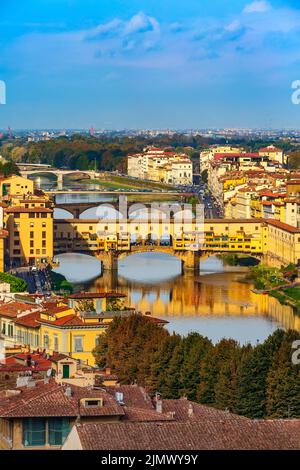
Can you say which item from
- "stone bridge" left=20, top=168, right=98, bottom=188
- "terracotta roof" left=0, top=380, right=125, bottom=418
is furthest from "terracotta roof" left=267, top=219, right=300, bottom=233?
"stone bridge" left=20, top=168, right=98, bottom=188

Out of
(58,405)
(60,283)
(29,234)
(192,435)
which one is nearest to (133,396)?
(58,405)

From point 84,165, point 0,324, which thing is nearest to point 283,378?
point 0,324

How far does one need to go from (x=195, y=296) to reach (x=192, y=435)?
15053 millimetres

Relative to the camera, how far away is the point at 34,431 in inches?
246

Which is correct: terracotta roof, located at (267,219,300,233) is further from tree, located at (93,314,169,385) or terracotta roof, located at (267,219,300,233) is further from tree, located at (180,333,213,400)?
tree, located at (180,333,213,400)

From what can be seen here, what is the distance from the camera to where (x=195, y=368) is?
1018cm

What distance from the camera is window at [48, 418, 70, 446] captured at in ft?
20.3

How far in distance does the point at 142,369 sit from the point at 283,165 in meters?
39.8

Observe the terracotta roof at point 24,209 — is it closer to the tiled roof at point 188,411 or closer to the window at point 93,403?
the tiled roof at point 188,411

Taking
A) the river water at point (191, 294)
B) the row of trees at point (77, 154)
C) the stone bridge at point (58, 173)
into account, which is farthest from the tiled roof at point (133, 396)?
the row of trees at point (77, 154)

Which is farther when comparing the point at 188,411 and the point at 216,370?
the point at 216,370

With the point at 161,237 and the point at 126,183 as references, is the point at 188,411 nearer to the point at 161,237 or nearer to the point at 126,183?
the point at 161,237

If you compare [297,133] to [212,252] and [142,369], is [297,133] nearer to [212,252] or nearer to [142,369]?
[212,252]

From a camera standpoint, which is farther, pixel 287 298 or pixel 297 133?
pixel 297 133
